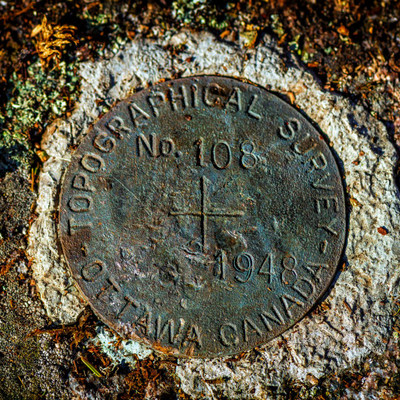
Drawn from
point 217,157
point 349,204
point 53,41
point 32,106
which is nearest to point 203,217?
point 217,157

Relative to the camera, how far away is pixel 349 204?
2082mm

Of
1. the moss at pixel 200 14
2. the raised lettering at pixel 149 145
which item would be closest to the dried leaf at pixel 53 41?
the moss at pixel 200 14

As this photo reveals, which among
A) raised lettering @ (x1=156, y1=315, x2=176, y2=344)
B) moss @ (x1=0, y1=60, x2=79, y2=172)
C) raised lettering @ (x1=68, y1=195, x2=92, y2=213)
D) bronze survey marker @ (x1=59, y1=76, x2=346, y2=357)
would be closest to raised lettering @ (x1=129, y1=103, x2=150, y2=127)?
bronze survey marker @ (x1=59, y1=76, x2=346, y2=357)

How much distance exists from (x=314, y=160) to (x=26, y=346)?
74.1 inches

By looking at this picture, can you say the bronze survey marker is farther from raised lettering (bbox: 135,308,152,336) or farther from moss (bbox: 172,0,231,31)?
moss (bbox: 172,0,231,31)

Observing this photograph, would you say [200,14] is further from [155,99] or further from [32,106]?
[32,106]

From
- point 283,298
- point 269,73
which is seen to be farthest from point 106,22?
point 283,298

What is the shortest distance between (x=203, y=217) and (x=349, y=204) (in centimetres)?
82

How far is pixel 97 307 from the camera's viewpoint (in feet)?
6.44

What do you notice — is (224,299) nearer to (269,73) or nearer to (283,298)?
(283,298)

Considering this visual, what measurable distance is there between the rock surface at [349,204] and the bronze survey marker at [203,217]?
10 centimetres

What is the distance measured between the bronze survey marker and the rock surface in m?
0.10

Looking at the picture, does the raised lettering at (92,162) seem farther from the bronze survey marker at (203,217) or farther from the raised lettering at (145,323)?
the raised lettering at (145,323)

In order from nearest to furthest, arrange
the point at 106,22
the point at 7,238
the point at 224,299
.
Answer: the point at 224,299
the point at 7,238
the point at 106,22
